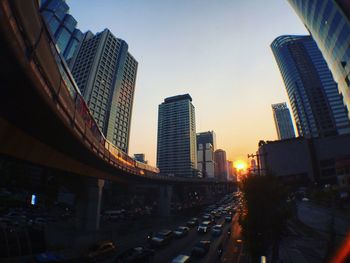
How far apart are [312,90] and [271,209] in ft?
601

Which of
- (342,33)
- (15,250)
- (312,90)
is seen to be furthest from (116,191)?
(312,90)

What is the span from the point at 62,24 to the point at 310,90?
204991mm

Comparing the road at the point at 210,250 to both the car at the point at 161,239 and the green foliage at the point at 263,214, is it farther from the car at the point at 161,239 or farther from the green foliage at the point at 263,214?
the green foliage at the point at 263,214

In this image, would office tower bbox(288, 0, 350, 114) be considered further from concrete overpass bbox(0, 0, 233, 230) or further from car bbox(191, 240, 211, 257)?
concrete overpass bbox(0, 0, 233, 230)

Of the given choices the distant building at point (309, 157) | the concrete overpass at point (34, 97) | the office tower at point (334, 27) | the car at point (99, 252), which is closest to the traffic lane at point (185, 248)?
the car at point (99, 252)

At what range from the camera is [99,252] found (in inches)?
903

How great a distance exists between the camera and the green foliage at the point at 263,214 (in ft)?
61.8

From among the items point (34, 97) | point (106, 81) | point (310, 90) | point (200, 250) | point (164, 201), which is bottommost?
point (200, 250)

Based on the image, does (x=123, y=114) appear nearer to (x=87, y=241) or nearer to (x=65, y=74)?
(x=87, y=241)

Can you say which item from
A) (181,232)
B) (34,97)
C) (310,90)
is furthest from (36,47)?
(310,90)

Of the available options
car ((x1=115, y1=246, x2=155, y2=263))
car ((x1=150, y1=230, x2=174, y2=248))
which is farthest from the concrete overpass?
car ((x1=150, y1=230, x2=174, y2=248))

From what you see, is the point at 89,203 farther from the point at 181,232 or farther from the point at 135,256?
the point at 135,256

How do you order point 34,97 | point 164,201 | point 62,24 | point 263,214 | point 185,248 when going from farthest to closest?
point 62,24, point 164,201, point 185,248, point 263,214, point 34,97

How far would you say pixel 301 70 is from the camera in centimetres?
17600
